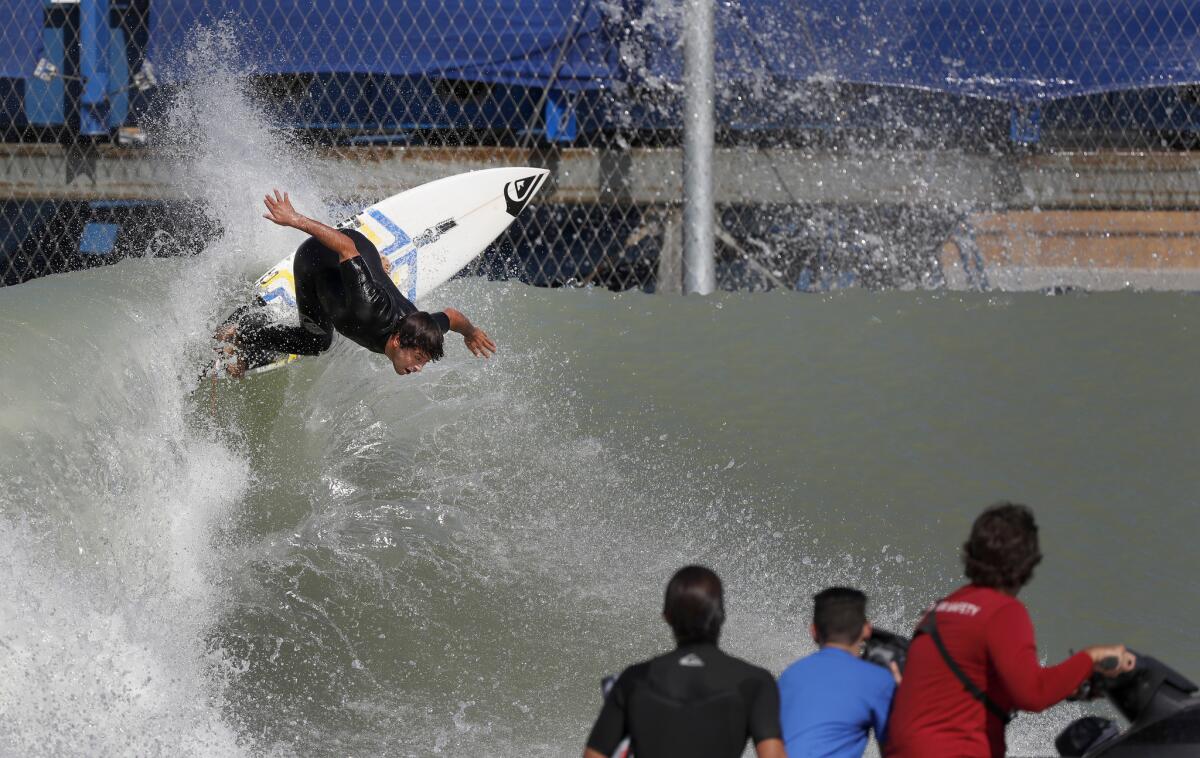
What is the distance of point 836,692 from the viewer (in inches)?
87.7

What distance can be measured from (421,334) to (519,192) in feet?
7.56

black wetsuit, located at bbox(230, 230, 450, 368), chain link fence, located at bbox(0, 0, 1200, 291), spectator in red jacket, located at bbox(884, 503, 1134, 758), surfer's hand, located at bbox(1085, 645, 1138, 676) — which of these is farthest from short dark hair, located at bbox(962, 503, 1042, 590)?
chain link fence, located at bbox(0, 0, 1200, 291)

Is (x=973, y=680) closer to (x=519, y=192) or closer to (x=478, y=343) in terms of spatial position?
(x=478, y=343)

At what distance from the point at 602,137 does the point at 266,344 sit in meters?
2.41

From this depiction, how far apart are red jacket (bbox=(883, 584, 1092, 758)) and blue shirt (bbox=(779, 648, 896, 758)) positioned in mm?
41

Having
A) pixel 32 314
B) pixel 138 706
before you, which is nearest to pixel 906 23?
pixel 32 314

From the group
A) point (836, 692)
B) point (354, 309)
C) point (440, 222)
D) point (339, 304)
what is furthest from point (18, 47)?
point (836, 692)

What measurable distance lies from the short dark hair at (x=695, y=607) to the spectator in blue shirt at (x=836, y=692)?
20 cm

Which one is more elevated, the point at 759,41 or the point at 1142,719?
the point at 759,41

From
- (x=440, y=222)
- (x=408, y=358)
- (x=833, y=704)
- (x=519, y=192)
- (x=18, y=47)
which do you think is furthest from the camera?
(x=18, y=47)

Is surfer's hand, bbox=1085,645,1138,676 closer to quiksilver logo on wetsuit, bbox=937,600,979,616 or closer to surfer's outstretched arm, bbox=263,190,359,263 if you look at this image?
quiksilver logo on wetsuit, bbox=937,600,979,616

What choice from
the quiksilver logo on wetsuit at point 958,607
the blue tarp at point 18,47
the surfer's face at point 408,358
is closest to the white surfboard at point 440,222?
the surfer's face at point 408,358

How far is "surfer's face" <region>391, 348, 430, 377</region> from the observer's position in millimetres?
4625

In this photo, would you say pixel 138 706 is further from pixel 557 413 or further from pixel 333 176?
pixel 333 176
